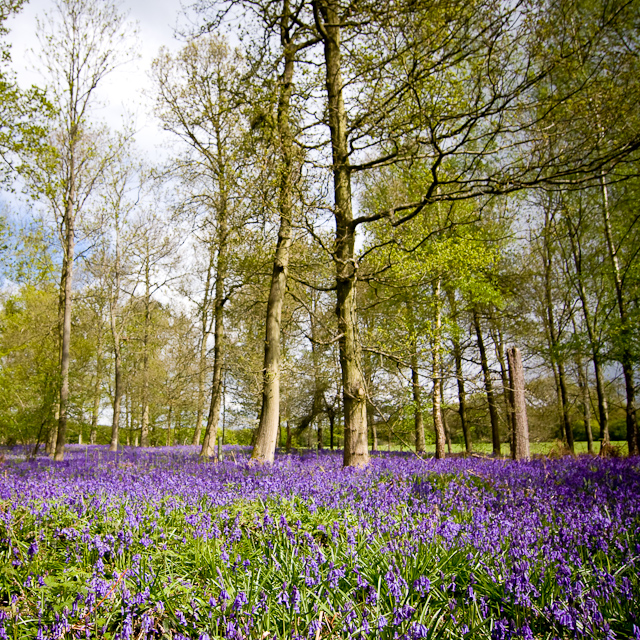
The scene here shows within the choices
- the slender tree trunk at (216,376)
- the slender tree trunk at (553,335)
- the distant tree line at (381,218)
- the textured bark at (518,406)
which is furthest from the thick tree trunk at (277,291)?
the slender tree trunk at (553,335)

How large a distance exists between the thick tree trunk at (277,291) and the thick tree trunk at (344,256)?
81 cm

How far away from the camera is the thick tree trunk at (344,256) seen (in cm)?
750

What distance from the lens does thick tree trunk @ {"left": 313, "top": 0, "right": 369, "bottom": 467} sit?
24.6ft

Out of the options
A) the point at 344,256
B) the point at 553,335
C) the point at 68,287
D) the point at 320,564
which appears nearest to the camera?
the point at 320,564

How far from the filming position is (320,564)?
9.45 feet

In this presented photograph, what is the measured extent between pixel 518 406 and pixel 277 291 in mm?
5534

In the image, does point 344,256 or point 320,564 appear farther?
point 344,256

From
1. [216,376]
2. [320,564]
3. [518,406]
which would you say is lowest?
[320,564]

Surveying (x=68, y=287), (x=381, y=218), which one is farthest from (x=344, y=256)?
(x=68, y=287)

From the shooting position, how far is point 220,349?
14.2 m

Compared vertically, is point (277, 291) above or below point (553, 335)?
below

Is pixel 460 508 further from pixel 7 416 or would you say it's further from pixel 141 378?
pixel 141 378

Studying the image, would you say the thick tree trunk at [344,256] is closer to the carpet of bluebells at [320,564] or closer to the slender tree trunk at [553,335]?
the carpet of bluebells at [320,564]

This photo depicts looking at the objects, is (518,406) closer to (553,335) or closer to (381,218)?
(381,218)
